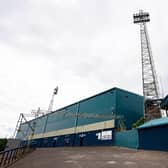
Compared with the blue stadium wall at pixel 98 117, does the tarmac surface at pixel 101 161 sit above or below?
below

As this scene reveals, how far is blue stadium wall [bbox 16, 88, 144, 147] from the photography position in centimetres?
2786

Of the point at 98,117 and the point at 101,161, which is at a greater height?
the point at 98,117

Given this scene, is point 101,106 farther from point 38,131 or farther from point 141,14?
point 38,131

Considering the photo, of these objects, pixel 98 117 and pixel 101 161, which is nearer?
pixel 101 161

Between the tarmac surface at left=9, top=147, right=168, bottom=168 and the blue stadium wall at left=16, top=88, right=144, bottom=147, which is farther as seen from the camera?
the blue stadium wall at left=16, top=88, right=144, bottom=147

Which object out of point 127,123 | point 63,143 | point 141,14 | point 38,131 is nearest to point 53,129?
point 63,143

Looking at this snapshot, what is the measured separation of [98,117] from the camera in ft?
98.5

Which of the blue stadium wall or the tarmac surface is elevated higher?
the blue stadium wall

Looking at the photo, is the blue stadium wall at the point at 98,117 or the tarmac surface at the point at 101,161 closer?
the tarmac surface at the point at 101,161

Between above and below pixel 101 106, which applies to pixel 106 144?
below

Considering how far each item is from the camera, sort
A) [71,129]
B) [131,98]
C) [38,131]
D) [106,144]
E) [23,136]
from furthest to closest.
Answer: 1. [23,136]
2. [38,131]
3. [71,129]
4. [131,98]
5. [106,144]

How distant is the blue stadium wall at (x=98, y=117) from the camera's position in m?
27.9

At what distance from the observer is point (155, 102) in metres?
29.4

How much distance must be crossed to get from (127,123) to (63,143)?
16287mm
